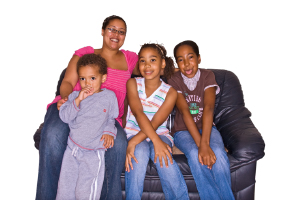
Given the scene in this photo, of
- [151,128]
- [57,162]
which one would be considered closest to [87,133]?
[57,162]

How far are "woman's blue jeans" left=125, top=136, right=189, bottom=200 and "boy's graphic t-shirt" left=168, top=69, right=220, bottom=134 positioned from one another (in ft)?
1.48

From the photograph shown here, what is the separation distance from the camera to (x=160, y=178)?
71.3 inches

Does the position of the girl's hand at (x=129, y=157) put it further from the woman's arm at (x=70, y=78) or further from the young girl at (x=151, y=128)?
the woman's arm at (x=70, y=78)

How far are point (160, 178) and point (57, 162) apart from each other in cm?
73

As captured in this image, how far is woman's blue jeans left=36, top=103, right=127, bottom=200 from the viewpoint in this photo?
172 centimetres

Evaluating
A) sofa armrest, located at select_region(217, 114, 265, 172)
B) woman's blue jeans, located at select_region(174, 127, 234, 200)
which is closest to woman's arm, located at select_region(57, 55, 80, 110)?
woman's blue jeans, located at select_region(174, 127, 234, 200)

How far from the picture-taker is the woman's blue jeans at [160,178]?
175cm

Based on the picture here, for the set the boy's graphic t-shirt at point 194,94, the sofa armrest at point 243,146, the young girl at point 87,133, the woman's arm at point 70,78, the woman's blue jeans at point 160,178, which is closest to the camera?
the young girl at point 87,133

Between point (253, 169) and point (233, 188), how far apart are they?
0.70ft

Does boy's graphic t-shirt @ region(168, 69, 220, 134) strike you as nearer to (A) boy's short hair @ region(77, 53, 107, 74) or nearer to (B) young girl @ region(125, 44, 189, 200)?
(B) young girl @ region(125, 44, 189, 200)

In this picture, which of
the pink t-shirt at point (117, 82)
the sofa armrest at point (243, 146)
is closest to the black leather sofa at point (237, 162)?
the sofa armrest at point (243, 146)

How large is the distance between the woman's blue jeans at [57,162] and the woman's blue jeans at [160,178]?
8 cm

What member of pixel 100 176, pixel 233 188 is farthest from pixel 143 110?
pixel 233 188

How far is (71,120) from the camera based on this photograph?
1782 mm
